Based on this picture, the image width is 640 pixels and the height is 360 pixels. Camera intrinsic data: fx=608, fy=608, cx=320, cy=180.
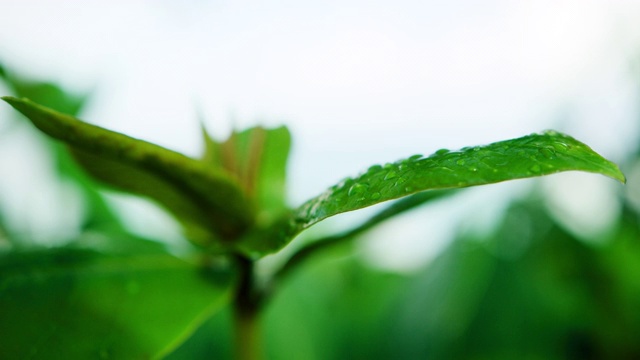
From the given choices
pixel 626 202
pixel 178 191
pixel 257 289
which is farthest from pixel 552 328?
pixel 178 191

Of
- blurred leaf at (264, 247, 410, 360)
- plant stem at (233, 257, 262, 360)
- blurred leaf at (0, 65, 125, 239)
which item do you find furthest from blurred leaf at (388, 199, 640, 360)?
blurred leaf at (0, 65, 125, 239)

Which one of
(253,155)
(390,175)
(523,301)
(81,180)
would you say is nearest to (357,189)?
(390,175)

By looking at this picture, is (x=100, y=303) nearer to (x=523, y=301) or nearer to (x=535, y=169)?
(x=535, y=169)

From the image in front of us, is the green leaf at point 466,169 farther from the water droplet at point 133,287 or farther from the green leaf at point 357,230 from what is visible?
the water droplet at point 133,287

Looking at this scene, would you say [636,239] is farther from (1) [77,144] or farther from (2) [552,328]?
(1) [77,144]

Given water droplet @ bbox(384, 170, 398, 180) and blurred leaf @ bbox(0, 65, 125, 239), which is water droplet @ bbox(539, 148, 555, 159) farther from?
blurred leaf @ bbox(0, 65, 125, 239)

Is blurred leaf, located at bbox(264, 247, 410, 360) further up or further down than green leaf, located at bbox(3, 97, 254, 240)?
further down
